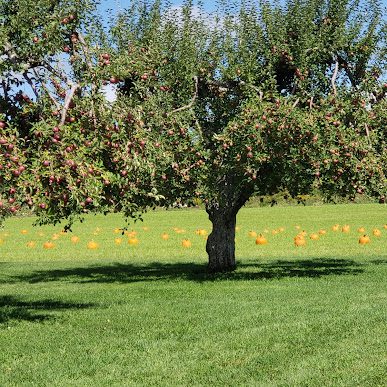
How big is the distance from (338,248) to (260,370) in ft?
87.8

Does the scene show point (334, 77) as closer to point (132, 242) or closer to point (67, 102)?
point (67, 102)

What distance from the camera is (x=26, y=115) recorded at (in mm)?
15805

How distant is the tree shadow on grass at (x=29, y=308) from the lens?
18.0 m

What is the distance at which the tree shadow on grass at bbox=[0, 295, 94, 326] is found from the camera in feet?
59.0

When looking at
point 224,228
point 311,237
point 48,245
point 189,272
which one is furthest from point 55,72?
point 311,237

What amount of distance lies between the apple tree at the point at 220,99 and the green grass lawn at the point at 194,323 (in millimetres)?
2516

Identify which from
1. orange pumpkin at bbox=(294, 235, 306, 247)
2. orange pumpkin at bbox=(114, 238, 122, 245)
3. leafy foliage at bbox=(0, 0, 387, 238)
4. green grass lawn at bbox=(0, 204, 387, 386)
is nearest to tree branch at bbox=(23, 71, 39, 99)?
leafy foliage at bbox=(0, 0, 387, 238)

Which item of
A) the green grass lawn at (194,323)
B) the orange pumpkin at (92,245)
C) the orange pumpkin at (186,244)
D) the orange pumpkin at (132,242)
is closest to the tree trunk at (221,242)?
the green grass lawn at (194,323)

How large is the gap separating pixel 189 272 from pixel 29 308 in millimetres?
9730

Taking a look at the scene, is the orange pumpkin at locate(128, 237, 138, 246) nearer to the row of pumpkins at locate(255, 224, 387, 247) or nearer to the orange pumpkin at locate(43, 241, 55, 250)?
the orange pumpkin at locate(43, 241, 55, 250)

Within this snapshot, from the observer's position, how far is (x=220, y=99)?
24531mm

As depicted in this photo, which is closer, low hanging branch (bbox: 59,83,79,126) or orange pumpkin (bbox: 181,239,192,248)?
low hanging branch (bbox: 59,83,79,126)

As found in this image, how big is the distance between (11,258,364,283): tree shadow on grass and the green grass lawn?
0.14ft

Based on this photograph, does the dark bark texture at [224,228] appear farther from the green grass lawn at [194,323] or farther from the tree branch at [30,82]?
the tree branch at [30,82]
